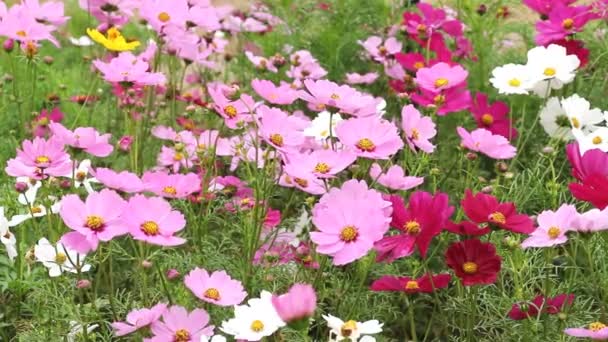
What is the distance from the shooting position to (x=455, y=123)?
2283 millimetres

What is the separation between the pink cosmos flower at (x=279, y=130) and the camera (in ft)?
4.33

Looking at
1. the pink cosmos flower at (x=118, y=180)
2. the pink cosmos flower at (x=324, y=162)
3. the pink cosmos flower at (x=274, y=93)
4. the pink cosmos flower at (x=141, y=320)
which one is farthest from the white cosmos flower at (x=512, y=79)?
the pink cosmos flower at (x=141, y=320)

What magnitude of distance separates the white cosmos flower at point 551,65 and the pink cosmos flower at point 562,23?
0.20 meters

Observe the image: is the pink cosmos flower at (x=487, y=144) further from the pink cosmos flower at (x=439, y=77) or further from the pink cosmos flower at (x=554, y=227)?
the pink cosmos flower at (x=554, y=227)

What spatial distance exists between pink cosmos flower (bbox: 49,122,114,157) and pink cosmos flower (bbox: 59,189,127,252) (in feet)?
0.51

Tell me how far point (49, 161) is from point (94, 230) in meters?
0.22

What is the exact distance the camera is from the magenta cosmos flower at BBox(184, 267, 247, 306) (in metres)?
1.19

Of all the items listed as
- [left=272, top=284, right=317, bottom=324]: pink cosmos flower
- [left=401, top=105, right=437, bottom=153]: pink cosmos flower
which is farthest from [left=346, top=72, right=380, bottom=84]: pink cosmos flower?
[left=272, top=284, right=317, bottom=324]: pink cosmos flower

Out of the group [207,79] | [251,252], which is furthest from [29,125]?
[251,252]

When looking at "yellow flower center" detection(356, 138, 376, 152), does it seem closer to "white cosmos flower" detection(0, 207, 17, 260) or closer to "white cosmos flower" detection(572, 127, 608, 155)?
"white cosmos flower" detection(572, 127, 608, 155)

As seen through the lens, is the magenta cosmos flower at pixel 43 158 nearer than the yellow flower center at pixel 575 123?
Yes

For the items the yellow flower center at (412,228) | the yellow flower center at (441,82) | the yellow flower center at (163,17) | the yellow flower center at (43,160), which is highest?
the yellow flower center at (163,17)

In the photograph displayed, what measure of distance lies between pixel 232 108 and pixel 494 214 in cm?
42

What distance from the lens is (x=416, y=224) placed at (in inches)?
48.7
